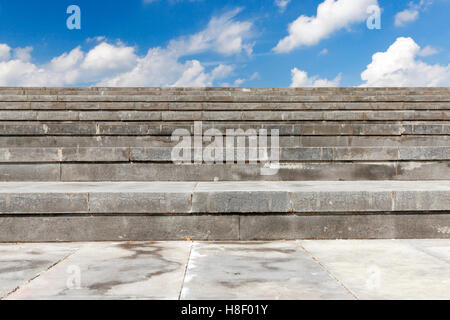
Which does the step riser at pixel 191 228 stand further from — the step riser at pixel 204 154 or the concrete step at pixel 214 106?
the concrete step at pixel 214 106

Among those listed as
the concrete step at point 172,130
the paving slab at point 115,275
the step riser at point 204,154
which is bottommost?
the paving slab at point 115,275

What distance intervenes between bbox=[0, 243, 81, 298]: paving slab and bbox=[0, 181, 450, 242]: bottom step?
0.21 meters

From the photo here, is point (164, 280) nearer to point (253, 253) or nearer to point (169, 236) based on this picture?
point (253, 253)

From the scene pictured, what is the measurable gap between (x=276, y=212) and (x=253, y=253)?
23.5 inches

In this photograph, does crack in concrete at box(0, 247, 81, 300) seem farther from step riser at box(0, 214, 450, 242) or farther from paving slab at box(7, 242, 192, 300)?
step riser at box(0, 214, 450, 242)

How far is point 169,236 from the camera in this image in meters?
3.45

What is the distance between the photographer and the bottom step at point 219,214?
3.42 metres

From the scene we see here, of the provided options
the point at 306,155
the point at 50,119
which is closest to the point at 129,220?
the point at 306,155

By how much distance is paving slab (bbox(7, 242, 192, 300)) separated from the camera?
208 centimetres

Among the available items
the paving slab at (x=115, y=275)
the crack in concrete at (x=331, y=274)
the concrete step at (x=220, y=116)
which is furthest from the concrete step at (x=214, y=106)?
the crack in concrete at (x=331, y=274)

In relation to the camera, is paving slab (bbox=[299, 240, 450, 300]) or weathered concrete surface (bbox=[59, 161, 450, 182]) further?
weathered concrete surface (bbox=[59, 161, 450, 182])

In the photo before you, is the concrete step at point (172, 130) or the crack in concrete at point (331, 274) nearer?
the crack in concrete at point (331, 274)

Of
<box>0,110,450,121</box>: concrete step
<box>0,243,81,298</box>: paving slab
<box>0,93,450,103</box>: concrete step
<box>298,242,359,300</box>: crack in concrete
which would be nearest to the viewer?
<box>298,242,359,300</box>: crack in concrete

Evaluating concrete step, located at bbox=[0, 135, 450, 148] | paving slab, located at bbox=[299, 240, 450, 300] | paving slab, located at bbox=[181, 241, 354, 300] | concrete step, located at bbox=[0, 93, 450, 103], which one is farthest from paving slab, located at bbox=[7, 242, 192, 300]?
concrete step, located at bbox=[0, 93, 450, 103]
